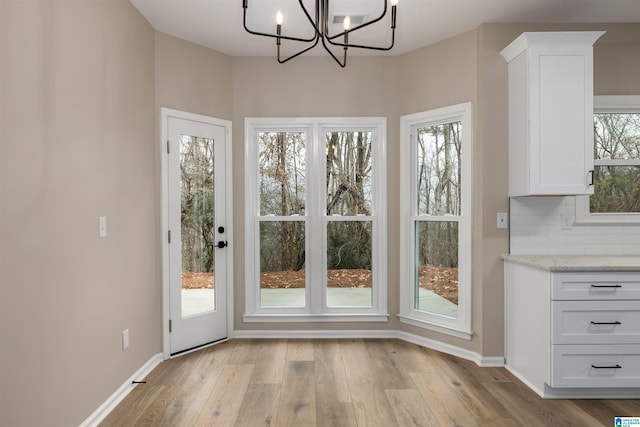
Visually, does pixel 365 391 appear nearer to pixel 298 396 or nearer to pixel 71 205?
pixel 298 396

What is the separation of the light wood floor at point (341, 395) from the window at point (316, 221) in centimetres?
59

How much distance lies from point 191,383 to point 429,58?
336 cm

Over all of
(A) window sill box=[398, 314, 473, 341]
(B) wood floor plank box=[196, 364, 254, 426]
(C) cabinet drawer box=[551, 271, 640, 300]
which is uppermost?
(C) cabinet drawer box=[551, 271, 640, 300]

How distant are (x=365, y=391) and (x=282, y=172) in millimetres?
2169

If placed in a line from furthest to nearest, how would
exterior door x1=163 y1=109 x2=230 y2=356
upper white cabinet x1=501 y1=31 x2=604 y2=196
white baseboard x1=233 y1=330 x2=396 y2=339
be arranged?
white baseboard x1=233 y1=330 x2=396 y2=339, exterior door x1=163 y1=109 x2=230 y2=356, upper white cabinet x1=501 y1=31 x2=604 y2=196

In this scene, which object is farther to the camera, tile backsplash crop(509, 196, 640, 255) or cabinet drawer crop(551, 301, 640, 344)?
tile backsplash crop(509, 196, 640, 255)

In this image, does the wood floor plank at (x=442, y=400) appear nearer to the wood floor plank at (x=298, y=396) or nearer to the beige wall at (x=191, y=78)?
the wood floor plank at (x=298, y=396)

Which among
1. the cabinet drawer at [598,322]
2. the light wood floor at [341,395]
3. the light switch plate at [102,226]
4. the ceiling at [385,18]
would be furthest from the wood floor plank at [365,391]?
the ceiling at [385,18]

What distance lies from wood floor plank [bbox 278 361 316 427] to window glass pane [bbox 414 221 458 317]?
1.28 meters

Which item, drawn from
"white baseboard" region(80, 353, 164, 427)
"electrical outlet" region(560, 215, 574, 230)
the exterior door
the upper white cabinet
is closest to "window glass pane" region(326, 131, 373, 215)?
the exterior door

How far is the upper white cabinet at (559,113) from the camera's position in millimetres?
2959

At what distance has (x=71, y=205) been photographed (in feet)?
7.33

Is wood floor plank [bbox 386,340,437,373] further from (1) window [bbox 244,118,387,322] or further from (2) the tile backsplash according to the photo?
(2) the tile backsplash

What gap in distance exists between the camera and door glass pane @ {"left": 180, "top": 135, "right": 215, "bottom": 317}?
3646 mm
